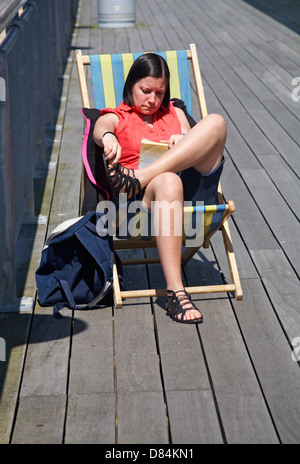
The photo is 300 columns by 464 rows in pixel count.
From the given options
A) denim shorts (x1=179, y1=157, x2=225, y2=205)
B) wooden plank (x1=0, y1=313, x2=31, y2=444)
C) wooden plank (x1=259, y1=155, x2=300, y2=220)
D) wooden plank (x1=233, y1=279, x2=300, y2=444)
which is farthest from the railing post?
wooden plank (x1=259, y1=155, x2=300, y2=220)

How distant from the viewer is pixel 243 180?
4504mm

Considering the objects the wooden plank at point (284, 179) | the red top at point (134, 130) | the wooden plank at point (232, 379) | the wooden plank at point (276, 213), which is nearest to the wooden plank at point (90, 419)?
the wooden plank at point (232, 379)

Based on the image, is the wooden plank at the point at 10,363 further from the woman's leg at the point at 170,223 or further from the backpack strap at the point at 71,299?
the woman's leg at the point at 170,223

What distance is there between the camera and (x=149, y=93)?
3121 mm

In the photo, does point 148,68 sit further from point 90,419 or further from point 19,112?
point 90,419

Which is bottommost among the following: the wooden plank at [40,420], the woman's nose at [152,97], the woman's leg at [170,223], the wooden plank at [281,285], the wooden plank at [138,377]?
the wooden plank at [40,420]

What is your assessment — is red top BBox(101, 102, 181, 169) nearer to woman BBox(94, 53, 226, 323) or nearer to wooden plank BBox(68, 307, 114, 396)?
woman BBox(94, 53, 226, 323)

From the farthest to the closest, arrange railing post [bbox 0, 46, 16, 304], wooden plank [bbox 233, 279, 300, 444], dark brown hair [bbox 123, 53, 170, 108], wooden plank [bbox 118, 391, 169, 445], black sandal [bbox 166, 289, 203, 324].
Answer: dark brown hair [bbox 123, 53, 170, 108] < black sandal [bbox 166, 289, 203, 324] < railing post [bbox 0, 46, 16, 304] < wooden plank [bbox 233, 279, 300, 444] < wooden plank [bbox 118, 391, 169, 445]

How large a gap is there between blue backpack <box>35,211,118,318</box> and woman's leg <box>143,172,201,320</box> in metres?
0.24

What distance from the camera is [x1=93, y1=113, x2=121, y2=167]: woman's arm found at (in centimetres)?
285

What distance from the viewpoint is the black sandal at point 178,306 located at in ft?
9.31

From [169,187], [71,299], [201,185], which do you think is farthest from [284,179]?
[71,299]

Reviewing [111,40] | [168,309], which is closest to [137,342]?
[168,309]

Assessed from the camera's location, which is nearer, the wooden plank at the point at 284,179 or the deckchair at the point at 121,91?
the deckchair at the point at 121,91
